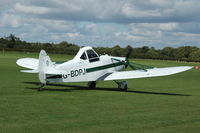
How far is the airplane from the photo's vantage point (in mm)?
15633

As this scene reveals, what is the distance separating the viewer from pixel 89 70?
1802 cm

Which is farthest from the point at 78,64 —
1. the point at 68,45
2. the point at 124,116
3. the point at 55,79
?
the point at 68,45

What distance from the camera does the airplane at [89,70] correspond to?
15.6 metres

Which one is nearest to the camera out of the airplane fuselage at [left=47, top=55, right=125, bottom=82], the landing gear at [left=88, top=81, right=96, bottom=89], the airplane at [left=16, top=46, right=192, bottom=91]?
the airplane at [left=16, top=46, right=192, bottom=91]

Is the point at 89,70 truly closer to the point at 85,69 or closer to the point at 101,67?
the point at 85,69

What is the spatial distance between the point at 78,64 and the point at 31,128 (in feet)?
29.0

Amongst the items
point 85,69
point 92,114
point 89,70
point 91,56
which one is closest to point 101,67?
point 91,56

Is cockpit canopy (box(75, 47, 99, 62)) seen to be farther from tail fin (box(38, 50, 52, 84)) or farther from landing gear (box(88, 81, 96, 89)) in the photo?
tail fin (box(38, 50, 52, 84))

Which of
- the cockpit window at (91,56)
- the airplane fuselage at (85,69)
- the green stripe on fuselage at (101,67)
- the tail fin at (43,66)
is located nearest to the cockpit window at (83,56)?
the airplane fuselage at (85,69)

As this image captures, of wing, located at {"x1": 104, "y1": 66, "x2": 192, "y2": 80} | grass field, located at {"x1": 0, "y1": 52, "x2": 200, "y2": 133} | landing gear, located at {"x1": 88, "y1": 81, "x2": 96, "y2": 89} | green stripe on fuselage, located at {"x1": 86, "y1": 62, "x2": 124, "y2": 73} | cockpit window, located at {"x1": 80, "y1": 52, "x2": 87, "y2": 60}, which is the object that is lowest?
grass field, located at {"x1": 0, "y1": 52, "x2": 200, "y2": 133}

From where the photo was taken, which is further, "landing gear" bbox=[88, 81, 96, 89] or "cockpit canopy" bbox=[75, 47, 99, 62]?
"landing gear" bbox=[88, 81, 96, 89]

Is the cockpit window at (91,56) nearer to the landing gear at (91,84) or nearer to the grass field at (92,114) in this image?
the landing gear at (91,84)

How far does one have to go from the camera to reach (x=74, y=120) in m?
9.70

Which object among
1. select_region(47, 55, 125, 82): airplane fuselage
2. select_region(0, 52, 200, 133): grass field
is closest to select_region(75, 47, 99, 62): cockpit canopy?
select_region(47, 55, 125, 82): airplane fuselage
